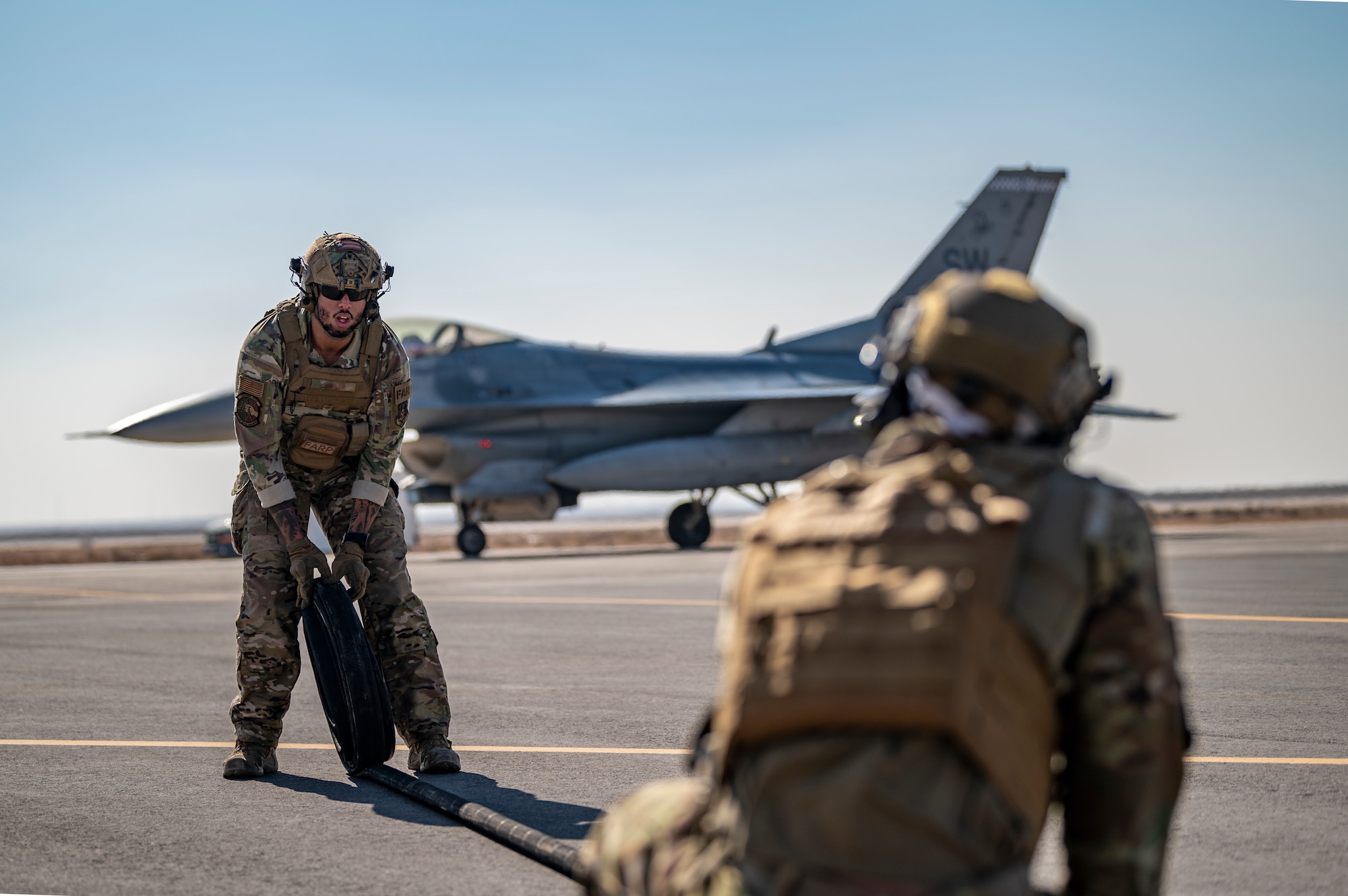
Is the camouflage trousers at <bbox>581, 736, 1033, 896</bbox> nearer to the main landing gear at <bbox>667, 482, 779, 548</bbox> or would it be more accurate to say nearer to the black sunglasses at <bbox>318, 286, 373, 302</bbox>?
the black sunglasses at <bbox>318, 286, 373, 302</bbox>

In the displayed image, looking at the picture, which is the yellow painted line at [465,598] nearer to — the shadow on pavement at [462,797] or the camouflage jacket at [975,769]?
the shadow on pavement at [462,797]

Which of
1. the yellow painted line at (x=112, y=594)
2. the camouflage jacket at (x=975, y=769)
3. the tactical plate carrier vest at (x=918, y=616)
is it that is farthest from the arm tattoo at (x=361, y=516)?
the yellow painted line at (x=112, y=594)

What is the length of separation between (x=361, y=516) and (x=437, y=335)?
18971mm

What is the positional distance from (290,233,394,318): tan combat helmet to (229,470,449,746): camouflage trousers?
0.95 m

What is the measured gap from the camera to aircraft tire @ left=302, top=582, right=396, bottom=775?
5.40 m

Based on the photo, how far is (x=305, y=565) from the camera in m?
5.50

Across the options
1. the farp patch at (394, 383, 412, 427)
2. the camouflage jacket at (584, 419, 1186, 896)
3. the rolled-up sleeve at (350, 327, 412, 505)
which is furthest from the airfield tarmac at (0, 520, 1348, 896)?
the camouflage jacket at (584, 419, 1186, 896)

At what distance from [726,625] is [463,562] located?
20739 millimetres

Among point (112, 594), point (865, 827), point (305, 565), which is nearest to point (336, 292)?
point (305, 565)

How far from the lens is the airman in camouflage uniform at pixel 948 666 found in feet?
5.69

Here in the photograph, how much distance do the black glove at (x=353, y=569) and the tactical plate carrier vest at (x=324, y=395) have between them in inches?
17.8

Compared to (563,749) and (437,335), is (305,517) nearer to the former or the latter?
(563,749)

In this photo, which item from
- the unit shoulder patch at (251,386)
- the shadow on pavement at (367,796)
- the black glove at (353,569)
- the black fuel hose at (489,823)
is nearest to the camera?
the black fuel hose at (489,823)

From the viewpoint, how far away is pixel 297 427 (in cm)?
579
